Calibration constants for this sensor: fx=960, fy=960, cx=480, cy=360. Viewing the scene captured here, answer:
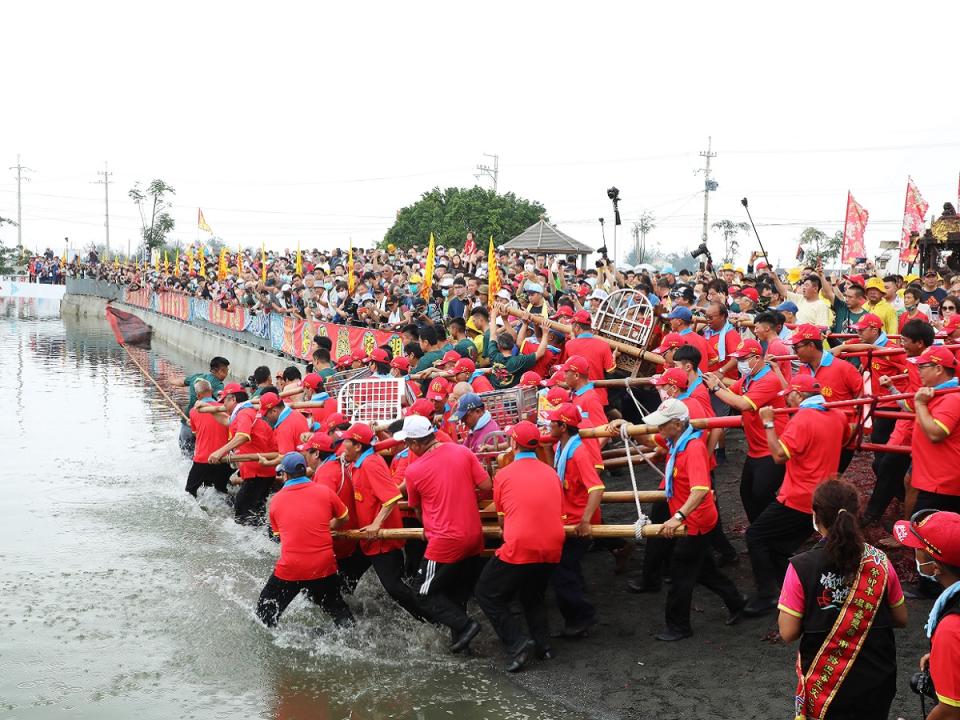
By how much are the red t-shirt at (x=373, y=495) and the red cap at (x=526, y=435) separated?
1.35m

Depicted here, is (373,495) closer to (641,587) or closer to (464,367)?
(464,367)

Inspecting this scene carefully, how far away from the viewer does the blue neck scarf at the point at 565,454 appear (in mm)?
7418

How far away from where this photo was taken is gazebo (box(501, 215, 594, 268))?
31.7 meters

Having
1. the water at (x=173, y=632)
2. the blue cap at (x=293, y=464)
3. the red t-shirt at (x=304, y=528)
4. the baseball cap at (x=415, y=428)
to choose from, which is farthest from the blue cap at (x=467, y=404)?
the water at (x=173, y=632)

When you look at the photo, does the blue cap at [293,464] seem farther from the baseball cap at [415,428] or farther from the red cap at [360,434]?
the baseball cap at [415,428]

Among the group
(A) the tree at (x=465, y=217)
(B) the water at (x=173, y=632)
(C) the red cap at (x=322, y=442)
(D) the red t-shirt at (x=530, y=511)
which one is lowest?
(B) the water at (x=173, y=632)

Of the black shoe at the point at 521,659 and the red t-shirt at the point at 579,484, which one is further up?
the red t-shirt at the point at 579,484

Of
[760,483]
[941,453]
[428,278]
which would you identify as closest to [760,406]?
[760,483]

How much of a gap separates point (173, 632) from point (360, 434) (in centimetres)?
272

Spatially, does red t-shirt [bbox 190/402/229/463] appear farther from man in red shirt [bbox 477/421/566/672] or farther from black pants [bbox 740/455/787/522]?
black pants [bbox 740/455/787/522]

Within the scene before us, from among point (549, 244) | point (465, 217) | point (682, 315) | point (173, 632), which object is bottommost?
point (173, 632)

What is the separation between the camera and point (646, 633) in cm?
766

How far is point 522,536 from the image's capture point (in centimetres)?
701

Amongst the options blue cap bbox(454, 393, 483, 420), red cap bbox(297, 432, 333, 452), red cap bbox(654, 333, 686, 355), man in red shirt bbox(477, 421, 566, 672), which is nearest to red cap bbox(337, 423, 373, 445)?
red cap bbox(297, 432, 333, 452)
